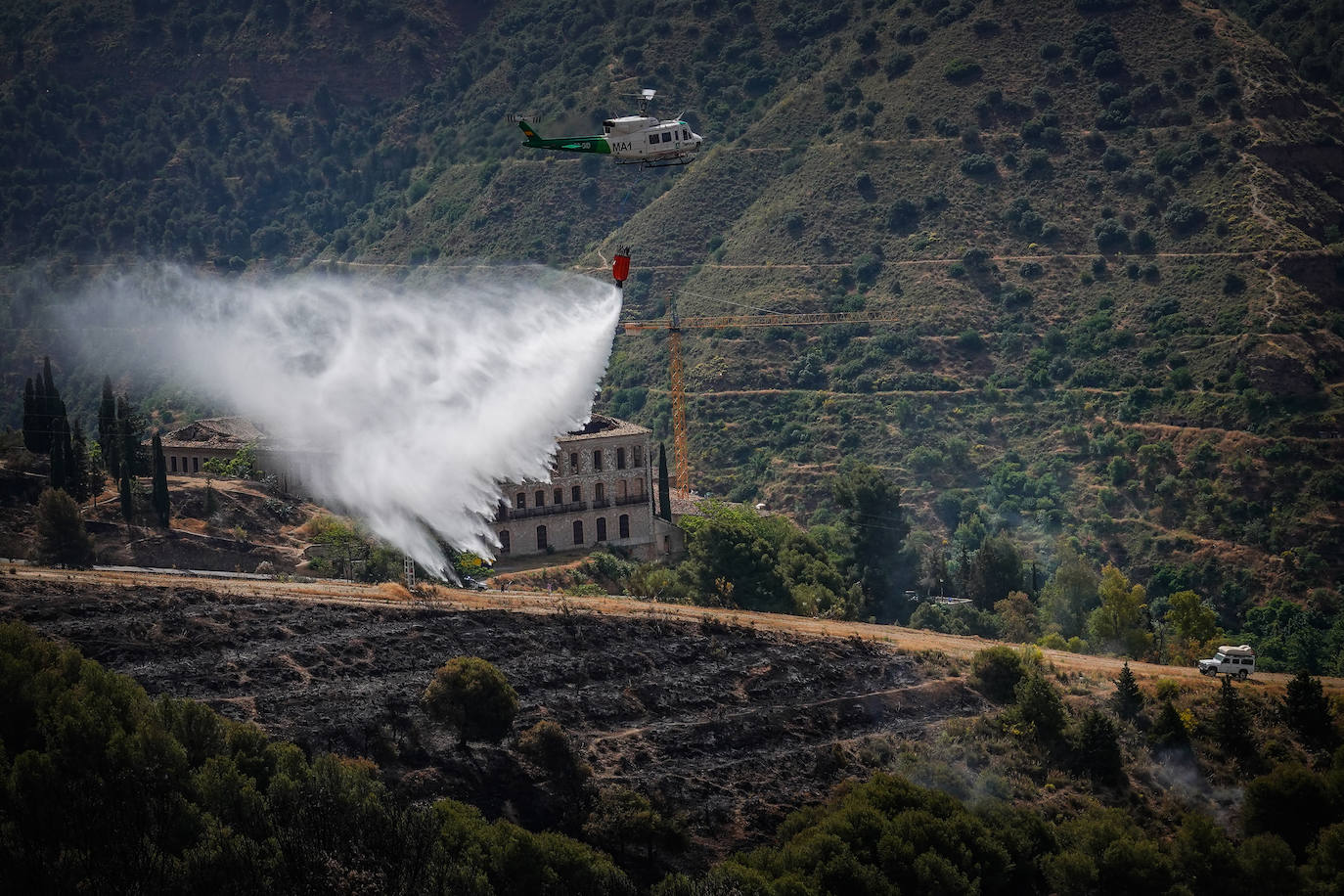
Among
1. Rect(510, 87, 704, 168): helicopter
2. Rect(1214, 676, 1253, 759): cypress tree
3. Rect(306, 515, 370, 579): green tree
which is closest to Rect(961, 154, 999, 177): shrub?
Rect(510, 87, 704, 168): helicopter

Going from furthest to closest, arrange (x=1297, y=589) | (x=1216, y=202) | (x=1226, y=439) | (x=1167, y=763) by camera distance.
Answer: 1. (x=1216, y=202)
2. (x=1226, y=439)
3. (x=1297, y=589)
4. (x=1167, y=763)

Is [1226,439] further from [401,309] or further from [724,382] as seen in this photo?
[401,309]

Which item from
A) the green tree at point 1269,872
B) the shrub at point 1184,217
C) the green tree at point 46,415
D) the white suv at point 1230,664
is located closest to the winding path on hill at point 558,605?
the white suv at point 1230,664

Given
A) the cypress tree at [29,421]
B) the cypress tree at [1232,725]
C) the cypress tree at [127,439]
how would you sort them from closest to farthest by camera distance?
the cypress tree at [1232,725] → the cypress tree at [127,439] → the cypress tree at [29,421]

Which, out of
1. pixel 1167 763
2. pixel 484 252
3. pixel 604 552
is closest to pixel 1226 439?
pixel 604 552

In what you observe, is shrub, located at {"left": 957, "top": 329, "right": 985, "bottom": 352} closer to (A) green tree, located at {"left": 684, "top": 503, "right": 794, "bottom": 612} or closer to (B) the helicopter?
(A) green tree, located at {"left": 684, "top": 503, "right": 794, "bottom": 612}

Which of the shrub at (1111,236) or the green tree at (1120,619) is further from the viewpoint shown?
the shrub at (1111,236)

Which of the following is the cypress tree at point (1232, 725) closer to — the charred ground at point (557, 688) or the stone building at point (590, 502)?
the charred ground at point (557, 688)
